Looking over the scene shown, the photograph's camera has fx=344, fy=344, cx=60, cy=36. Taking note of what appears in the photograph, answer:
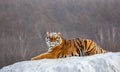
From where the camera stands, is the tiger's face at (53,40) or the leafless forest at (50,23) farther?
the leafless forest at (50,23)

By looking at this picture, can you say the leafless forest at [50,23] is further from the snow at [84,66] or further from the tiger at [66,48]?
the snow at [84,66]

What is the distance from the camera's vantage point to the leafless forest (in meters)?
4.27

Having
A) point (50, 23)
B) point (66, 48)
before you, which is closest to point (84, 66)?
point (66, 48)

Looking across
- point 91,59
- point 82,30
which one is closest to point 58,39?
point 82,30

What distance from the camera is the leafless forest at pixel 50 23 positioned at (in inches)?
168

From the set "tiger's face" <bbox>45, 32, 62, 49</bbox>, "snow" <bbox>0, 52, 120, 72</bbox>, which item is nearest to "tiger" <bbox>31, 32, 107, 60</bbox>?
"tiger's face" <bbox>45, 32, 62, 49</bbox>

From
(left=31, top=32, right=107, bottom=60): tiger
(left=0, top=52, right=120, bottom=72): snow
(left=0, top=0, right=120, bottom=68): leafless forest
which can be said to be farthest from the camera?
(left=0, top=0, right=120, bottom=68): leafless forest

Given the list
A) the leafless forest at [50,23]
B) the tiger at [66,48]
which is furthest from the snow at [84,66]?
the leafless forest at [50,23]

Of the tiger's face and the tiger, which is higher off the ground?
the tiger's face

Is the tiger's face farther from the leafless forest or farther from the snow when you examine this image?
the snow

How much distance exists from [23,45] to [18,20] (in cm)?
33

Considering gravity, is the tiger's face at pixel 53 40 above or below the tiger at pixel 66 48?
above

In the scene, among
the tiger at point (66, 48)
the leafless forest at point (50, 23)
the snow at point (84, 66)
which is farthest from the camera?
the leafless forest at point (50, 23)

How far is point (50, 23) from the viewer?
4.32 metres
